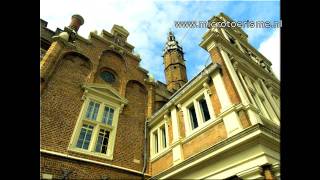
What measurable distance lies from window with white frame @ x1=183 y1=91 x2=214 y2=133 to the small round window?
5.33 metres

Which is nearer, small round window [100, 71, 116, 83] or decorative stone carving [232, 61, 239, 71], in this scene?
decorative stone carving [232, 61, 239, 71]

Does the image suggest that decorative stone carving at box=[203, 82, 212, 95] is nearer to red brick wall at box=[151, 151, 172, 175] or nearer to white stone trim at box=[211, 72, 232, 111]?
white stone trim at box=[211, 72, 232, 111]

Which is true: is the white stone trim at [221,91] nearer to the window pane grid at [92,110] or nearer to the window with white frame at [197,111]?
the window with white frame at [197,111]

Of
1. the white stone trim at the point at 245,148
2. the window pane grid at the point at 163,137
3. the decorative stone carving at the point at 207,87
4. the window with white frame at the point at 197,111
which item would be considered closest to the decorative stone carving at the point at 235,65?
the decorative stone carving at the point at 207,87

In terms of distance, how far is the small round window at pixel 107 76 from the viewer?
13.4 meters

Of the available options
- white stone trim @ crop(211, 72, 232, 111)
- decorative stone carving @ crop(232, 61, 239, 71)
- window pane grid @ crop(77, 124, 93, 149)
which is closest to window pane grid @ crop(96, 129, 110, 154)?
window pane grid @ crop(77, 124, 93, 149)

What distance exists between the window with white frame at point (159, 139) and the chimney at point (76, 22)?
9.49 meters

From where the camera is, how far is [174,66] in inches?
1175

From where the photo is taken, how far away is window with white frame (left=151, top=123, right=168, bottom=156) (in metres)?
11.7

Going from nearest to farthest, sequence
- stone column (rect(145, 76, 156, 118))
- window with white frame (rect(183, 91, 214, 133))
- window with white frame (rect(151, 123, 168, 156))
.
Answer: window with white frame (rect(183, 91, 214, 133))
window with white frame (rect(151, 123, 168, 156))
stone column (rect(145, 76, 156, 118))

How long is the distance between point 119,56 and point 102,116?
5142mm
